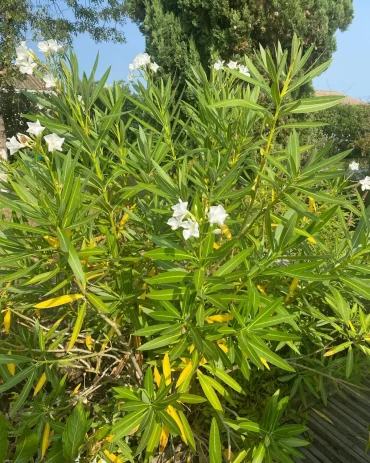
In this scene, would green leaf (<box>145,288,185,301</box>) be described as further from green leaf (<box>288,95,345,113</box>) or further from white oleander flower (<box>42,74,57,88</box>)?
white oleander flower (<box>42,74,57,88</box>)

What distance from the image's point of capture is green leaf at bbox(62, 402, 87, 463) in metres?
0.89

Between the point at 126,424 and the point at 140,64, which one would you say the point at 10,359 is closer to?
the point at 126,424

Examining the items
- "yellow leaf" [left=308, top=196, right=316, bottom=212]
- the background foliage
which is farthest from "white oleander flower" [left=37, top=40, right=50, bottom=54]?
the background foliage

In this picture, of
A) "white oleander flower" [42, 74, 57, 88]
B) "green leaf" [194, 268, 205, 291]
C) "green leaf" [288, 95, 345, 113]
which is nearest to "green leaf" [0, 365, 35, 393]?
"green leaf" [194, 268, 205, 291]

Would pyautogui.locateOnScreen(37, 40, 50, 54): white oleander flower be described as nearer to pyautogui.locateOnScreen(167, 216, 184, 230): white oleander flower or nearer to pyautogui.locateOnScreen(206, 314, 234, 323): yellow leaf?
pyautogui.locateOnScreen(167, 216, 184, 230): white oleander flower

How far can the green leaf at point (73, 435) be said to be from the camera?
0.89 m

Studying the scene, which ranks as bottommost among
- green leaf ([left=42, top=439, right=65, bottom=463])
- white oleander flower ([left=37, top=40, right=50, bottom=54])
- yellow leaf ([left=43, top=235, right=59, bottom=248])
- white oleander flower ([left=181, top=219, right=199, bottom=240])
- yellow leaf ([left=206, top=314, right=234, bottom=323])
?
green leaf ([left=42, top=439, right=65, bottom=463])

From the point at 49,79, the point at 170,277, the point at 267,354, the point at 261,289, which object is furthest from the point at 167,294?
the point at 49,79

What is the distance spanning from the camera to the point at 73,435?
90 cm

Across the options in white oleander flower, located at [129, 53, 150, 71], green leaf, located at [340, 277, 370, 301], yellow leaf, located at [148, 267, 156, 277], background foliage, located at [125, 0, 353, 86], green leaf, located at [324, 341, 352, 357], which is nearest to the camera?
green leaf, located at [340, 277, 370, 301]

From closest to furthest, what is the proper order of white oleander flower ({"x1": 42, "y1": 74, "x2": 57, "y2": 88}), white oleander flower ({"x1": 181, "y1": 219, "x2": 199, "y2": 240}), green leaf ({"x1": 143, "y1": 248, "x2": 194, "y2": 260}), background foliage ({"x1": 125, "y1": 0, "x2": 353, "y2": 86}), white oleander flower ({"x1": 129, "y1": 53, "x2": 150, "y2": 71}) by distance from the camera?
1. white oleander flower ({"x1": 181, "y1": 219, "x2": 199, "y2": 240})
2. green leaf ({"x1": 143, "y1": 248, "x2": 194, "y2": 260})
3. white oleander flower ({"x1": 42, "y1": 74, "x2": 57, "y2": 88})
4. white oleander flower ({"x1": 129, "y1": 53, "x2": 150, "y2": 71})
5. background foliage ({"x1": 125, "y1": 0, "x2": 353, "y2": 86})

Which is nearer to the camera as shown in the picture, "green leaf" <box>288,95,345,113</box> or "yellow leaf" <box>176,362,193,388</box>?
"green leaf" <box>288,95,345,113</box>

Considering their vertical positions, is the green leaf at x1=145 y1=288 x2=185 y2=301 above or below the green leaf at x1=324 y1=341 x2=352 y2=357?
above

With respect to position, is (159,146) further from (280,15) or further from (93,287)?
(280,15)
